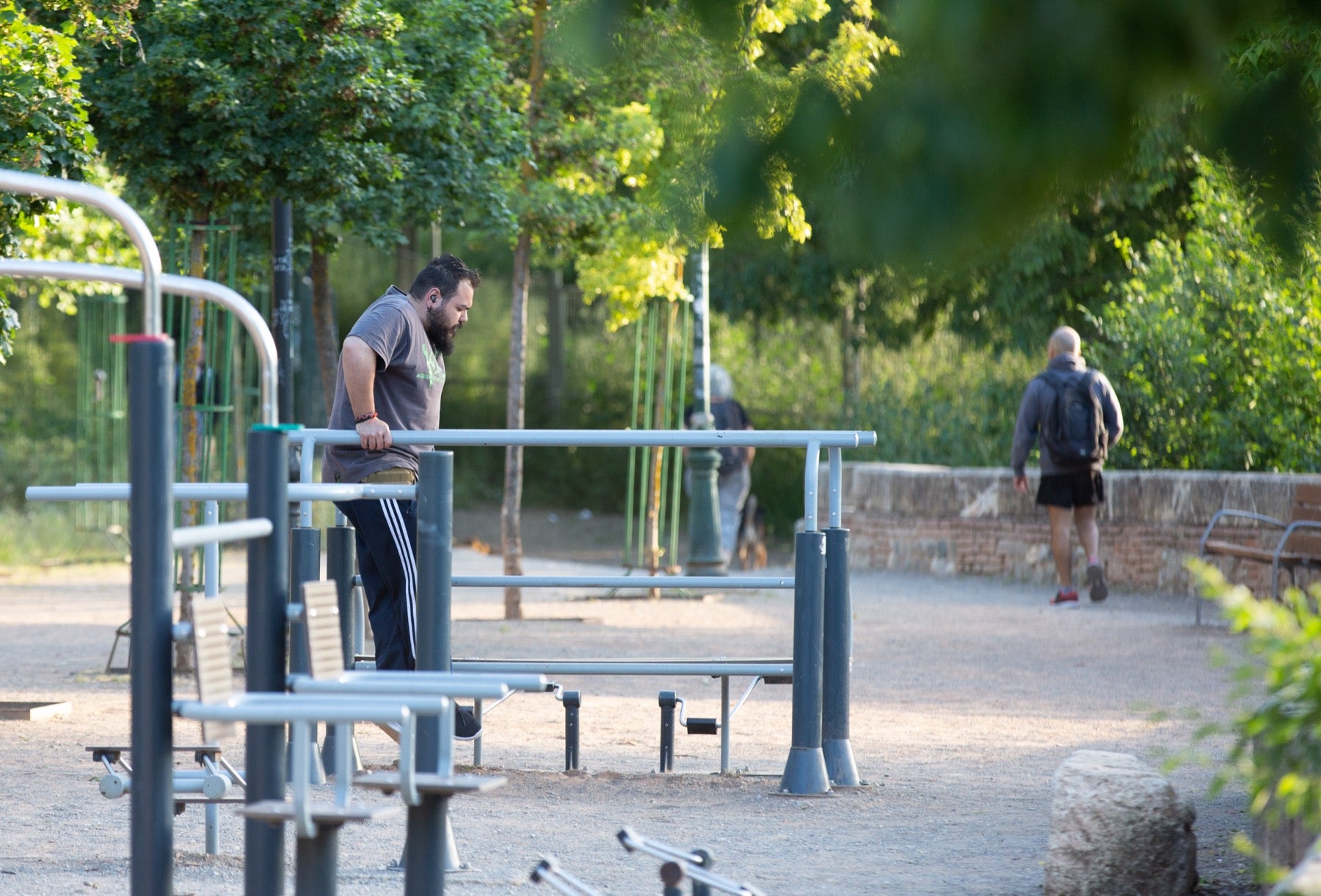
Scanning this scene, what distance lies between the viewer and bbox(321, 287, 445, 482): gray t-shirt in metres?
5.57

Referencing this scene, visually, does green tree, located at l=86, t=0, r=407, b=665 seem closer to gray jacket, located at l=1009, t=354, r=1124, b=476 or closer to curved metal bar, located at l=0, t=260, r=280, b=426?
curved metal bar, located at l=0, t=260, r=280, b=426

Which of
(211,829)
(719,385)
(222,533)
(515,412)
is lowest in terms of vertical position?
(211,829)

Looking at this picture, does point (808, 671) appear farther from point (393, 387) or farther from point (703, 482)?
point (703, 482)

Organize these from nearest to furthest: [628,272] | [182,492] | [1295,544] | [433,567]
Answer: [182,492], [433,567], [1295,544], [628,272]

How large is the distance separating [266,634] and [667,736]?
2821mm

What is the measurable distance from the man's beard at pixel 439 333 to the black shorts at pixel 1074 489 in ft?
22.2

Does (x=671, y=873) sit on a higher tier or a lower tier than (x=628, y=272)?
lower

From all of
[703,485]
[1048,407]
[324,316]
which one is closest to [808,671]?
[324,316]

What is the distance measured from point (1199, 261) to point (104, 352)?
11.3 meters

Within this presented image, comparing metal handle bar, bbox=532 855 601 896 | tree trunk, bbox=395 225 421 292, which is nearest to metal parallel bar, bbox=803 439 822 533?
metal handle bar, bbox=532 855 601 896

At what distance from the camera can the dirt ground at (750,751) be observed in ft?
14.6

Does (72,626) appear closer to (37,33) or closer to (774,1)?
(37,33)

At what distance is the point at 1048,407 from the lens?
11.6 m

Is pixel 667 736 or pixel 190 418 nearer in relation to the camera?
pixel 667 736
